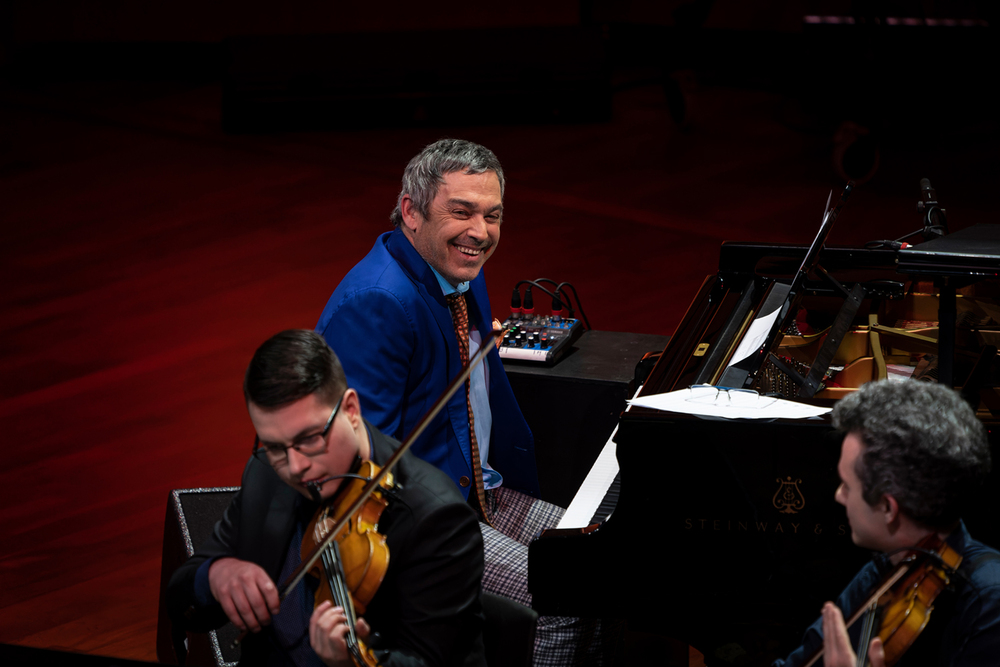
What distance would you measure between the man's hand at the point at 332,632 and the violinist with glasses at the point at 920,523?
679mm

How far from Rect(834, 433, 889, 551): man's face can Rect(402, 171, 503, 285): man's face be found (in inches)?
42.3

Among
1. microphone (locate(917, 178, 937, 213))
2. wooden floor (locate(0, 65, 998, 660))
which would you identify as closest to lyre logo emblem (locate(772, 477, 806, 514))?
microphone (locate(917, 178, 937, 213))

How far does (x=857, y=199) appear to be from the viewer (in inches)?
253

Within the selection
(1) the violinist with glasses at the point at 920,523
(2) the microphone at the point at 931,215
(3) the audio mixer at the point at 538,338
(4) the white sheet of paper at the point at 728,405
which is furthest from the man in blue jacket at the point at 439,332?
(2) the microphone at the point at 931,215

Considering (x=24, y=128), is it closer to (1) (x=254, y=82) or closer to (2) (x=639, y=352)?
(1) (x=254, y=82)

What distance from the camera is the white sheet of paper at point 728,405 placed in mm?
2010

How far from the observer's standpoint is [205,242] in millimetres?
6012

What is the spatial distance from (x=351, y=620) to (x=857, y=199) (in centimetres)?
564

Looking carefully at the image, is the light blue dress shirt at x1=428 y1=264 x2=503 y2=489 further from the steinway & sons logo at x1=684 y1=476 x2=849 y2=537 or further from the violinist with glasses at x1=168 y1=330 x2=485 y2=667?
the violinist with glasses at x1=168 y1=330 x2=485 y2=667

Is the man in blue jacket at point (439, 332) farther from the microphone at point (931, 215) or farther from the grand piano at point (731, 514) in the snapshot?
the microphone at point (931, 215)

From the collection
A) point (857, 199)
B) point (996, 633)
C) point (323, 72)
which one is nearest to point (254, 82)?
point (323, 72)

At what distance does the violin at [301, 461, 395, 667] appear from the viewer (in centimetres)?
154

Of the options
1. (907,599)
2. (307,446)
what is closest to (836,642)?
(907,599)

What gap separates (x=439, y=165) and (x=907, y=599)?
1416 mm
